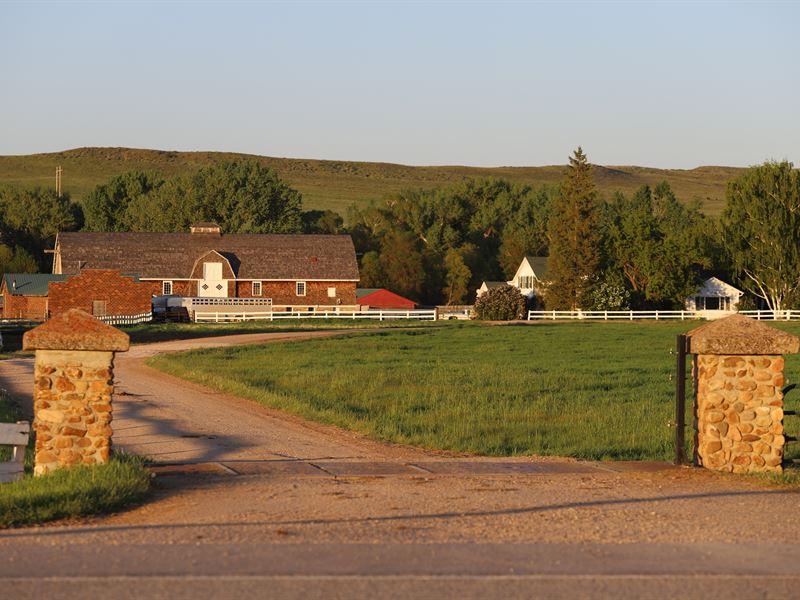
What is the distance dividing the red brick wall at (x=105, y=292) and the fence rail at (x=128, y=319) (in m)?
1.23

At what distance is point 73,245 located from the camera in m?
83.8

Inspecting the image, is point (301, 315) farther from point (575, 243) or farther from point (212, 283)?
point (575, 243)

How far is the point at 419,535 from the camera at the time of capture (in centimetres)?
1009

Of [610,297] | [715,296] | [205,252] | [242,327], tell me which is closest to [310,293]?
[205,252]

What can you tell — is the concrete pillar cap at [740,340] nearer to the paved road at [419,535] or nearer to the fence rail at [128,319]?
the paved road at [419,535]

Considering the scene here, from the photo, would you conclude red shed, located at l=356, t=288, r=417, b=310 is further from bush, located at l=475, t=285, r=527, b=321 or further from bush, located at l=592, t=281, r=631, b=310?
bush, located at l=592, t=281, r=631, b=310

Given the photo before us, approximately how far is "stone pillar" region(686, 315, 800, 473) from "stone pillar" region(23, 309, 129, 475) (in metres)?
6.66

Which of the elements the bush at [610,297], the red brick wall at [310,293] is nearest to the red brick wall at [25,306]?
the red brick wall at [310,293]

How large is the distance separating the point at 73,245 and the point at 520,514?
7659 cm

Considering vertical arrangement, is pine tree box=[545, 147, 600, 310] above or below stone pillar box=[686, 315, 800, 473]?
above

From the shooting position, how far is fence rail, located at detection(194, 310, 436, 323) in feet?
237

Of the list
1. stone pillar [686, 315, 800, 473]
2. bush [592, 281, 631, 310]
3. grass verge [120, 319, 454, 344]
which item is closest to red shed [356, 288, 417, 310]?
bush [592, 281, 631, 310]

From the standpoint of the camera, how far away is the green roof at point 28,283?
7525 cm

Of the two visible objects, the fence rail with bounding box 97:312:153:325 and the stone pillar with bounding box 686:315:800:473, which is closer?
the stone pillar with bounding box 686:315:800:473
